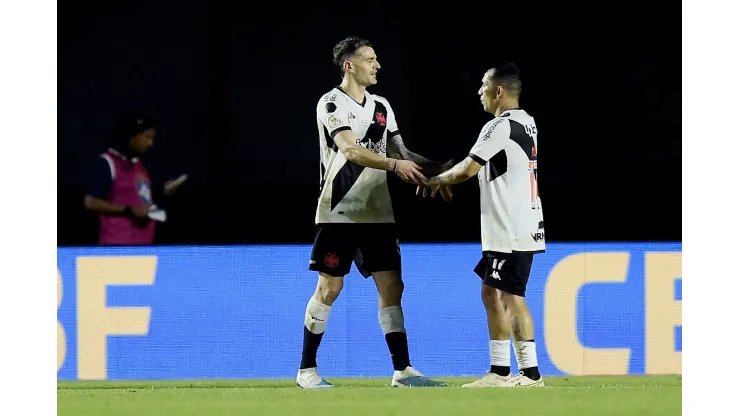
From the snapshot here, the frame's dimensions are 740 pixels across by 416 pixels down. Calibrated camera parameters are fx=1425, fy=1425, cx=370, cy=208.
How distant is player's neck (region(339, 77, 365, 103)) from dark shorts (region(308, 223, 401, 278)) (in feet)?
1.93

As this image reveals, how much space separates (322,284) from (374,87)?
4089mm

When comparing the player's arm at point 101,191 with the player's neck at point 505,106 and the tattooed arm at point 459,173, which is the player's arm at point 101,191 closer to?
the tattooed arm at point 459,173

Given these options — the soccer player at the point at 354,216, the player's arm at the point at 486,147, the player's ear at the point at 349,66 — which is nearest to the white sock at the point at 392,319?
the soccer player at the point at 354,216

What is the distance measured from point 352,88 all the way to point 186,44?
4401mm

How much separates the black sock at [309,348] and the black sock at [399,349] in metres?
0.33

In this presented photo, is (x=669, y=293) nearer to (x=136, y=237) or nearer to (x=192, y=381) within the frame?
(x=192, y=381)

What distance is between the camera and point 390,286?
6.46 m

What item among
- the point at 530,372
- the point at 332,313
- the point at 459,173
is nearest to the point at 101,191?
the point at 332,313

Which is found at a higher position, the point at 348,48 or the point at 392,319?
the point at 348,48

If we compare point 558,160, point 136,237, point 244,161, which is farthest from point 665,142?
point 136,237

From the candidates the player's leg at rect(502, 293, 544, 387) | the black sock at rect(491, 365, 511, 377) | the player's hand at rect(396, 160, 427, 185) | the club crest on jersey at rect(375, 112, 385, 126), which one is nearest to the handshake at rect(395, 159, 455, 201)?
the player's hand at rect(396, 160, 427, 185)

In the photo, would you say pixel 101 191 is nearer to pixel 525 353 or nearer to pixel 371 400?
pixel 371 400

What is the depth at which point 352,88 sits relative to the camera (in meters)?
6.50

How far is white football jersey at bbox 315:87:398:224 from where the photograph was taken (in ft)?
21.0
